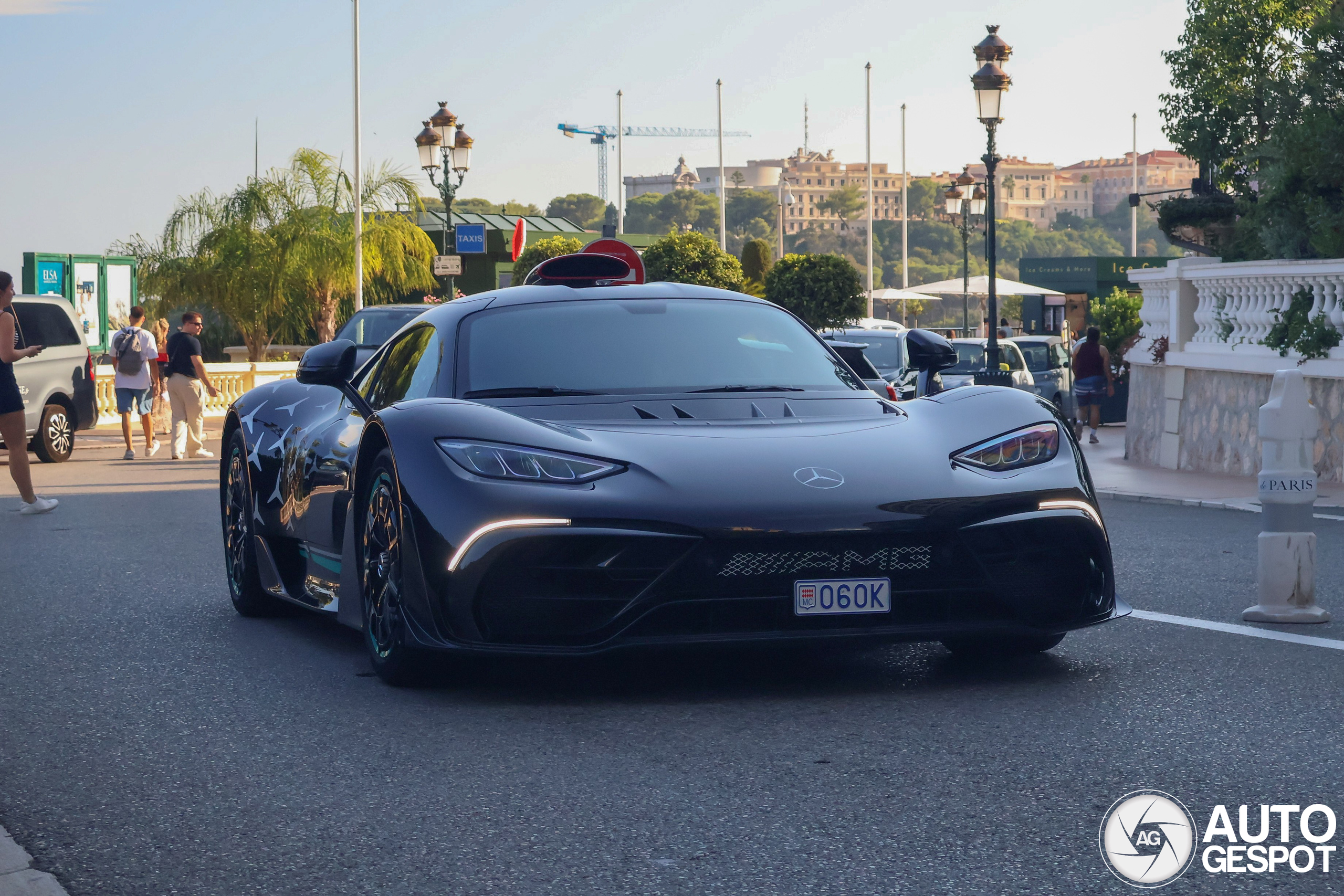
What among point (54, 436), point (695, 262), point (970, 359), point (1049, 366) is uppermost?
point (695, 262)

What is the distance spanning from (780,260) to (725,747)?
3570 centimetres

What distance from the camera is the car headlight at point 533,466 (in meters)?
5.25

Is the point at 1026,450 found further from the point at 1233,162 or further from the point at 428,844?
the point at 1233,162

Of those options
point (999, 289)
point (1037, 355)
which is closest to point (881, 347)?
point (1037, 355)

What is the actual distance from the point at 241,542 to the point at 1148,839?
4.94 m

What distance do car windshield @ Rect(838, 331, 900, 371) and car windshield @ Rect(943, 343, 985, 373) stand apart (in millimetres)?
2269

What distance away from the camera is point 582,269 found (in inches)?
331

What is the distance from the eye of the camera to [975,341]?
91.4 ft

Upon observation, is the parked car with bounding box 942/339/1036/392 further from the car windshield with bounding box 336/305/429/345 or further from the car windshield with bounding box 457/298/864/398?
the car windshield with bounding box 457/298/864/398

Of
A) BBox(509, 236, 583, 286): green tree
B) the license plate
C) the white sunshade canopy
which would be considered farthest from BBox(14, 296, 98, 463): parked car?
the white sunshade canopy

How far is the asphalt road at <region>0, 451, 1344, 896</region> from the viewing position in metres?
3.72

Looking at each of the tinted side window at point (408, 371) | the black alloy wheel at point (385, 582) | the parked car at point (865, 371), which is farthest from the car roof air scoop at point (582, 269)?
the black alloy wheel at point (385, 582)

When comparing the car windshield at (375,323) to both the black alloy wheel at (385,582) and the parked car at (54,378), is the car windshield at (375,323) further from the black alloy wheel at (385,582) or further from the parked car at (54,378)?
the black alloy wheel at (385,582)

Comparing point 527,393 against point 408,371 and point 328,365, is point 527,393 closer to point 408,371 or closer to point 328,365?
point 408,371
